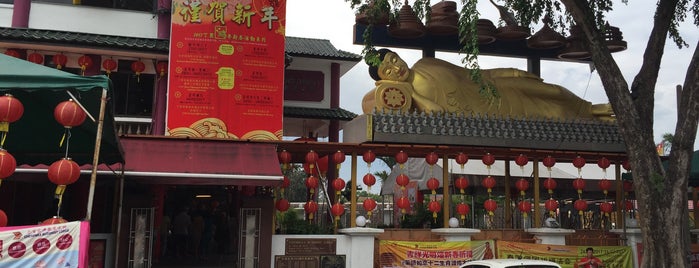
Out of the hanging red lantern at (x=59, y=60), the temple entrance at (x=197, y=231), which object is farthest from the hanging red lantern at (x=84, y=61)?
the temple entrance at (x=197, y=231)

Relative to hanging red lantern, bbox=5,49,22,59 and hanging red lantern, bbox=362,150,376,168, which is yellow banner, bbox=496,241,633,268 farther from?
hanging red lantern, bbox=5,49,22,59

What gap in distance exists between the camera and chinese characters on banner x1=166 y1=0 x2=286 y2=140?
1397cm

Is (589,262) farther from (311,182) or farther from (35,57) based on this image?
(35,57)

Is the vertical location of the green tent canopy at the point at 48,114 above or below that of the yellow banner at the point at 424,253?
above

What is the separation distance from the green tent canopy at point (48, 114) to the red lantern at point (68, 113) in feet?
0.63

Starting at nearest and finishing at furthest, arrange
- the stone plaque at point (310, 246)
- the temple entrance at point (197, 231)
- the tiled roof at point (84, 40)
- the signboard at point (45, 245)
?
1. the signboard at point (45, 245)
2. the stone plaque at point (310, 246)
3. the tiled roof at point (84, 40)
4. the temple entrance at point (197, 231)

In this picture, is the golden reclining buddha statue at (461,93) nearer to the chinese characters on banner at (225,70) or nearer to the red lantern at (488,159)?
the red lantern at (488,159)

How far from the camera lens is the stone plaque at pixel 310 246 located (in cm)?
1286

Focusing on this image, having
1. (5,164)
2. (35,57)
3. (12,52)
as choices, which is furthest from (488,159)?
(12,52)

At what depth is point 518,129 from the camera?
1447 cm

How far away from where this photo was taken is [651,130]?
11133 millimetres

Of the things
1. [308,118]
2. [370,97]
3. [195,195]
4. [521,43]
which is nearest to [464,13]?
[370,97]

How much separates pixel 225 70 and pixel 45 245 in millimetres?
8402

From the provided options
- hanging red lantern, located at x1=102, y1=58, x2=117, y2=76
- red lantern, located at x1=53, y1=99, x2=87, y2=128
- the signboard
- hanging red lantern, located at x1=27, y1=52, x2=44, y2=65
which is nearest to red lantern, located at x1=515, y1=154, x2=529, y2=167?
hanging red lantern, located at x1=102, y1=58, x2=117, y2=76
